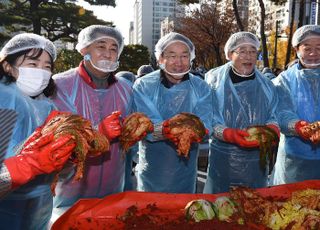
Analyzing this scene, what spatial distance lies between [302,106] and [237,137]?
807mm

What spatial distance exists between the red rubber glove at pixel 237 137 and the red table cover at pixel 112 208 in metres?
0.52

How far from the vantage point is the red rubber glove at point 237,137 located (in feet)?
9.89

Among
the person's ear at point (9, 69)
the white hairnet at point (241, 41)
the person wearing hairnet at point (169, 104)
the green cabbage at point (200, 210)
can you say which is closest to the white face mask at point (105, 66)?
the person wearing hairnet at point (169, 104)

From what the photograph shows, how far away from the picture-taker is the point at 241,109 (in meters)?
3.37

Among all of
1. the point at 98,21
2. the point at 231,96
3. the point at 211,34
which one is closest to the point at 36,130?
the point at 231,96

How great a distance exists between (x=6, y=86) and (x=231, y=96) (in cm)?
196

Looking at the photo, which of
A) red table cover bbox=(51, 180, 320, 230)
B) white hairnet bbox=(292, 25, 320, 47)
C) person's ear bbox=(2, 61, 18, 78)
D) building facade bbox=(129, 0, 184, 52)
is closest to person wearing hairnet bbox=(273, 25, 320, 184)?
white hairnet bbox=(292, 25, 320, 47)

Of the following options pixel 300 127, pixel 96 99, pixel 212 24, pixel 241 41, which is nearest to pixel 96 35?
pixel 96 99

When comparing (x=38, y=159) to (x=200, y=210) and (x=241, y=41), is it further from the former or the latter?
(x=241, y=41)

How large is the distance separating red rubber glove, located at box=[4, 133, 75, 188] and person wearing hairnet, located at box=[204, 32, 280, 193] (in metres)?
1.75

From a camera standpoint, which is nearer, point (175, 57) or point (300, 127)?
point (300, 127)

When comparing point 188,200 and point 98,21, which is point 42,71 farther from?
point 98,21

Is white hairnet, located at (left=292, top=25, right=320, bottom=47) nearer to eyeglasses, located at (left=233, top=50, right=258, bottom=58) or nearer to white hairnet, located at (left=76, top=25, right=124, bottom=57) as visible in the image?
eyeglasses, located at (left=233, top=50, right=258, bottom=58)

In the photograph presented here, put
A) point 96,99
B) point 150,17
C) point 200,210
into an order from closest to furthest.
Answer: point 200,210 < point 96,99 < point 150,17
